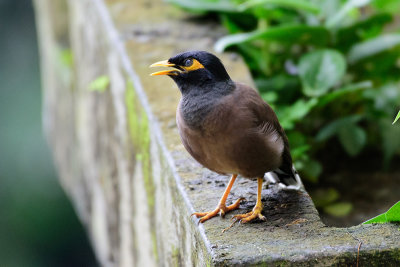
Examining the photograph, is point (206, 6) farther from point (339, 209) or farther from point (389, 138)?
point (339, 209)

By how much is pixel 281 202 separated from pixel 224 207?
10.6 inches

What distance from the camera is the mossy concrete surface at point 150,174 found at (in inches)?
86.4

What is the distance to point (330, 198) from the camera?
3.83 meters

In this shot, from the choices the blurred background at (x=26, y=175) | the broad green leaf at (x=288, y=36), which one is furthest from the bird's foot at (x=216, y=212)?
the blurred background at (x=26, y=175)

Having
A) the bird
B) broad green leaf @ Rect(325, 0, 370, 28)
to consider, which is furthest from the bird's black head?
broad green leaf @ Rect(325, 0, 370, 28)

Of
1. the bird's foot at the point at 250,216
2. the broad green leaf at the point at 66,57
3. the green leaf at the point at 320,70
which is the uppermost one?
the broad green leaf at the point at 66,57

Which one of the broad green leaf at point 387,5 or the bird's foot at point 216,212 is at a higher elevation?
the broad green leaf at point 387,5

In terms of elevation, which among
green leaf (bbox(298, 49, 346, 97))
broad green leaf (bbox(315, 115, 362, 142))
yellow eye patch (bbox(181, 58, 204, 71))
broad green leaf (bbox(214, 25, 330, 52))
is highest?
yellow eye patch (bbox(181, 58, 204, 71))

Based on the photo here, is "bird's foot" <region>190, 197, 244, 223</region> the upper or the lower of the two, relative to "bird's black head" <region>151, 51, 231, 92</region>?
lower

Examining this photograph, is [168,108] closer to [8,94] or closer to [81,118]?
[81,118]

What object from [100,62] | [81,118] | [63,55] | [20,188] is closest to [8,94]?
[20,188]

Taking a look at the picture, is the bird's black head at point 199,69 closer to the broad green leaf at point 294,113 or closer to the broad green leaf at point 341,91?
the broad green leaf at point 294,113

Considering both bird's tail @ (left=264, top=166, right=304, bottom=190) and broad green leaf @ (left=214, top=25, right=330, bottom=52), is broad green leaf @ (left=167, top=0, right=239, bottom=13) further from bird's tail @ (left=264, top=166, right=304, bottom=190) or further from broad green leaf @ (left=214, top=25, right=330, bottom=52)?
bird's tail @ (left=264, top=166, right=304, bottom=190)

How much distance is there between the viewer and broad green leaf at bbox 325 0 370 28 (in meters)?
3.65
